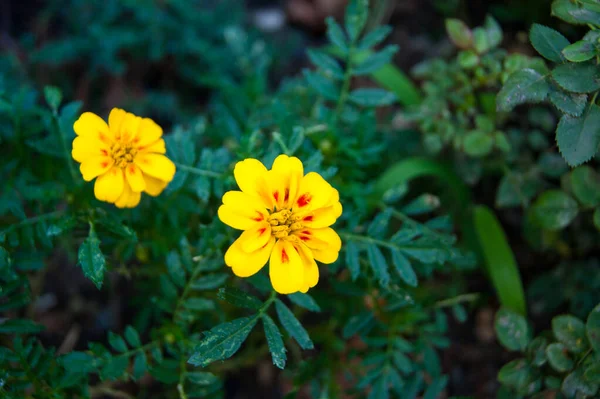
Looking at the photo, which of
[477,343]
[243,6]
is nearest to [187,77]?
[243,6]

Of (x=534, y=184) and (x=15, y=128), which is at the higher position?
(x=15, y=128)

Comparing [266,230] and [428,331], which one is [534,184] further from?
[266,230]

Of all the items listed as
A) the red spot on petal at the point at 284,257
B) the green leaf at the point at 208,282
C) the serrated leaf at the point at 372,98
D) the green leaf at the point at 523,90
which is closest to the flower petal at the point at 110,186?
the green leaf at the point at 208,282

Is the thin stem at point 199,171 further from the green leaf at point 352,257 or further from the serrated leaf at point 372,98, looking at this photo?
the serrated leaf at point 372,98

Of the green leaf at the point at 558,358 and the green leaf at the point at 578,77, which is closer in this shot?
the green leaf at the point at 578,77

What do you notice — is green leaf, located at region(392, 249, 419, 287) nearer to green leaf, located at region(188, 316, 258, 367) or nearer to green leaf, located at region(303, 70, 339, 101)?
green leaf, located at region(188, 316, 258, 367)
